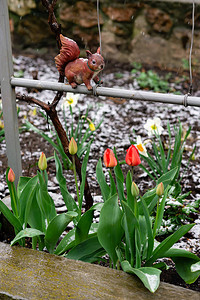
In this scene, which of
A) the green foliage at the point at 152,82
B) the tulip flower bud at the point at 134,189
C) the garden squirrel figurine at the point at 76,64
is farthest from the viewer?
the green foliage at the point at 152,82

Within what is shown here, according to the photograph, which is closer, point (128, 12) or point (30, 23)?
point (128, 12)

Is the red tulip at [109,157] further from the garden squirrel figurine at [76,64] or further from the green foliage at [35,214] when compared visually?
the garden squirrel figurine at [76,64]

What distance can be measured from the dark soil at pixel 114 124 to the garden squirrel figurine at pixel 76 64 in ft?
2.81

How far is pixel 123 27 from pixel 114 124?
173 cm

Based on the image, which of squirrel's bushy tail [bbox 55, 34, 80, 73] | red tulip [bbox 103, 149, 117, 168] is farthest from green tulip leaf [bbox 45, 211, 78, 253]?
squirrel's bushy tail [bbox 55, 34, 80, 73]

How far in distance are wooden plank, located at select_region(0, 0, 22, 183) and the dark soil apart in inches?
20.5

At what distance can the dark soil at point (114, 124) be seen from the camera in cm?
260

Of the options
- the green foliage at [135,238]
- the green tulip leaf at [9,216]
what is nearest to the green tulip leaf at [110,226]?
→ the green foliage at [135,238]

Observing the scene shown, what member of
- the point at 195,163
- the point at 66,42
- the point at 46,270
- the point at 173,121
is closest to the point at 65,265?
the point at 46,270

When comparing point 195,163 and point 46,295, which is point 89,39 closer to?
point 195,163

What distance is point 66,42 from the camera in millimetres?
1664

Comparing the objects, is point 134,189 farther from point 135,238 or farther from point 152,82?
point 152,82

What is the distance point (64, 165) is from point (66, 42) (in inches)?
42.8

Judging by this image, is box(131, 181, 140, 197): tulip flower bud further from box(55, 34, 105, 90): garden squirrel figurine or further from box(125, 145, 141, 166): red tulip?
box(55, 34, 105, 90): garden squirrel figurine
